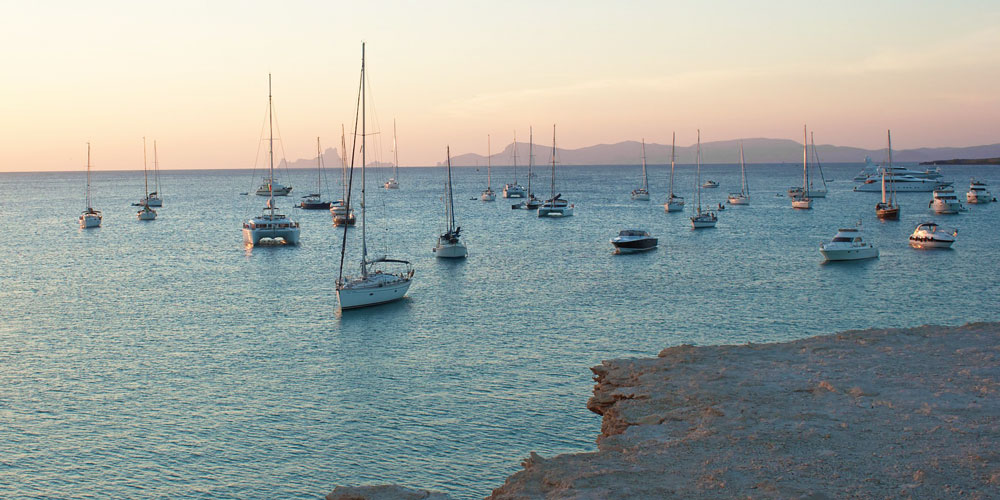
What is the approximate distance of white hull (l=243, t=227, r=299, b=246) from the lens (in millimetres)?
87438

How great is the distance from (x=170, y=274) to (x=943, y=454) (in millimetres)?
60491

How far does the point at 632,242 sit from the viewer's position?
256ft

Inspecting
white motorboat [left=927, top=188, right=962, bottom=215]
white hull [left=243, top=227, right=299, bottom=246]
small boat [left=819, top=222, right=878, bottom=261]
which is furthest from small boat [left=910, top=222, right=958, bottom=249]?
white hull [left=243, top=227, right=299, bottom=246]

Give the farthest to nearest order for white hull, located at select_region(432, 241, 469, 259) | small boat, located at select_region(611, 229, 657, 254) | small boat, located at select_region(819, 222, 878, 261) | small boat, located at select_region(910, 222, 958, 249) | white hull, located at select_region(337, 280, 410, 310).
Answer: small boat, located at select_region(910, 222, 958, 249)
small boat, located at select_region(611, 229, 657, 254)
white hull, located at select_region(432, 241, 469, 259)
small boat, located at select_region(819, 222, 878, 261)
white hull, located at select_region(337, 280, 410, 310)

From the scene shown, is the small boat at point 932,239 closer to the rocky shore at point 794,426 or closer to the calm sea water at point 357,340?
the calm sea water at point 357,340

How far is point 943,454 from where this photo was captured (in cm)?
1950

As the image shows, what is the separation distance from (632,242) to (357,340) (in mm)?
40071

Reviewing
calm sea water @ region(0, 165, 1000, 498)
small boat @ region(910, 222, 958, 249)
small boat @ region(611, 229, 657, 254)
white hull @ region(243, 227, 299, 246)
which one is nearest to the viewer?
calm sea water @ region(0, 165, 1000, 498)

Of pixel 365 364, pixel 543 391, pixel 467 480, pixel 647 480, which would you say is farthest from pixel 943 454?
pixel 365 364

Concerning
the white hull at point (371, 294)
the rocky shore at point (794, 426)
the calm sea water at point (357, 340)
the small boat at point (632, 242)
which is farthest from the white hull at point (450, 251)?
the rocky shore at point (794, 426)

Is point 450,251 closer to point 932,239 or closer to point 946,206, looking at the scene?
point 932,239

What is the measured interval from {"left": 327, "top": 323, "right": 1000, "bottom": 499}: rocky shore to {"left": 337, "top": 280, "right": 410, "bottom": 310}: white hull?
72.9 feet

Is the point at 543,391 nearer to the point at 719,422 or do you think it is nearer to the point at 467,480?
the point at 467,480

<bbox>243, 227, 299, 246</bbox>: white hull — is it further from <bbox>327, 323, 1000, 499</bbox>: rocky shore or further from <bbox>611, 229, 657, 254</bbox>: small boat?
<bbox>327, 323, 1000, 499</bbox>: rocky shore
